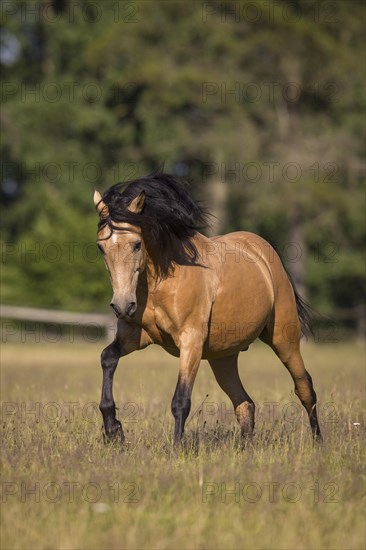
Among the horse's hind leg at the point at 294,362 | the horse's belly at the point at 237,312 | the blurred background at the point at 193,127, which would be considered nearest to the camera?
the horse's belly at the point at 237,312

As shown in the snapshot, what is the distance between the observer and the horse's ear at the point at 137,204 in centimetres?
758

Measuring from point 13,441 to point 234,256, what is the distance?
8.95 feet

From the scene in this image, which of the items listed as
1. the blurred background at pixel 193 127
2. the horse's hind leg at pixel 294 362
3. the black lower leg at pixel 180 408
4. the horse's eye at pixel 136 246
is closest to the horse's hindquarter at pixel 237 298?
the horse's hind leg at pixel 294 362

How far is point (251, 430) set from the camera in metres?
9.02

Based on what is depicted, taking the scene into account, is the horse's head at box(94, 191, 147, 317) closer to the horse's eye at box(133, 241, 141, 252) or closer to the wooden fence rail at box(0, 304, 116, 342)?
the horse's eye at box(133, 241, 141, 252)

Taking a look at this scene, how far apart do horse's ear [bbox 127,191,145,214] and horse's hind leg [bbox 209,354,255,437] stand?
222cm

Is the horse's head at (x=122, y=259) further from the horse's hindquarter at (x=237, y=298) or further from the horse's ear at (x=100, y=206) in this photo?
the horse's hindquarter at (x=237, y=298)

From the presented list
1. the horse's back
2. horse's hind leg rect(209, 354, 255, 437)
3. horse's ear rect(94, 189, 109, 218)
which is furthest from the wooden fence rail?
horse's ear rect(94, 189, 109, 218)

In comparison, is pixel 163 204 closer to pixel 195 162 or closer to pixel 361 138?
pixel 361 138

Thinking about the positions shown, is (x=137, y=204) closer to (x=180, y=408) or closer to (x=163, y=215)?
(x=163, y=215)

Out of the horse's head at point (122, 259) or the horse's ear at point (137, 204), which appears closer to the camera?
the horse's head at point (122, 259)

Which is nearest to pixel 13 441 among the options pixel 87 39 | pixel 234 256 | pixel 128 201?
pixel 128 201

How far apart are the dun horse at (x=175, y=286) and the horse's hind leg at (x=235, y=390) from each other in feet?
0.05

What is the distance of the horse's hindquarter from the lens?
8336 mm
